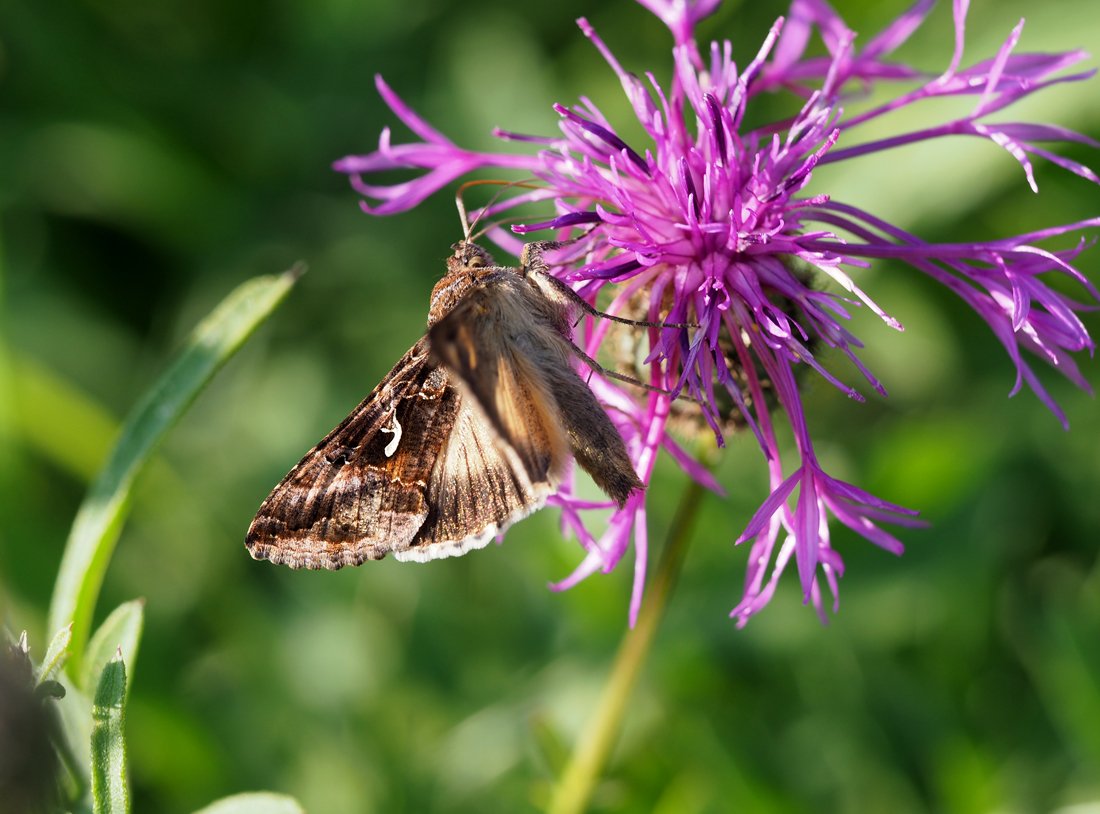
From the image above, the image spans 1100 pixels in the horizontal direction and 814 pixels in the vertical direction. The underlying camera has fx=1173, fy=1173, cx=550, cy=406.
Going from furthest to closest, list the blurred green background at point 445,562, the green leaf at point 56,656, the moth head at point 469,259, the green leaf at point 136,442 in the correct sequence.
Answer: the blurred green background at point 445,562 < the moth head at point 469,259 < the green leaf at point 136,442 < the green leaf at point 56,656

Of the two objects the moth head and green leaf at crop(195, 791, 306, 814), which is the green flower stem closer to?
the moth head

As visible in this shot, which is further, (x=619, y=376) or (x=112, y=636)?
(x=619, y=376)

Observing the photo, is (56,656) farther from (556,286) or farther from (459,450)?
(556,286)

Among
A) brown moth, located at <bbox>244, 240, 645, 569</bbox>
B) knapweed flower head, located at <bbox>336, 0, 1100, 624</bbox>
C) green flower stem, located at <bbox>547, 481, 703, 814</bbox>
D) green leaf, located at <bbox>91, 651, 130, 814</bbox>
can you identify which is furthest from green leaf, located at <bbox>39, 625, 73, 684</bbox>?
green flower stem, located at <bbox>547, 481, 703, 814</bbox>

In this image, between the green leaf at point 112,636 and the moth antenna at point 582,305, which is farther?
the moth antenna at point 582,305

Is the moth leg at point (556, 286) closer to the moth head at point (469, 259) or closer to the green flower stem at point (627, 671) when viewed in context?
the moth head at point (469, 259)

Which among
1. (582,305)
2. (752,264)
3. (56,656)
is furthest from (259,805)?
(752,264)

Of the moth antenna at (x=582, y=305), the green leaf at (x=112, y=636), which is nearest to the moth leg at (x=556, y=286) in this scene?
the moth antenna at (x=582, y=305)
